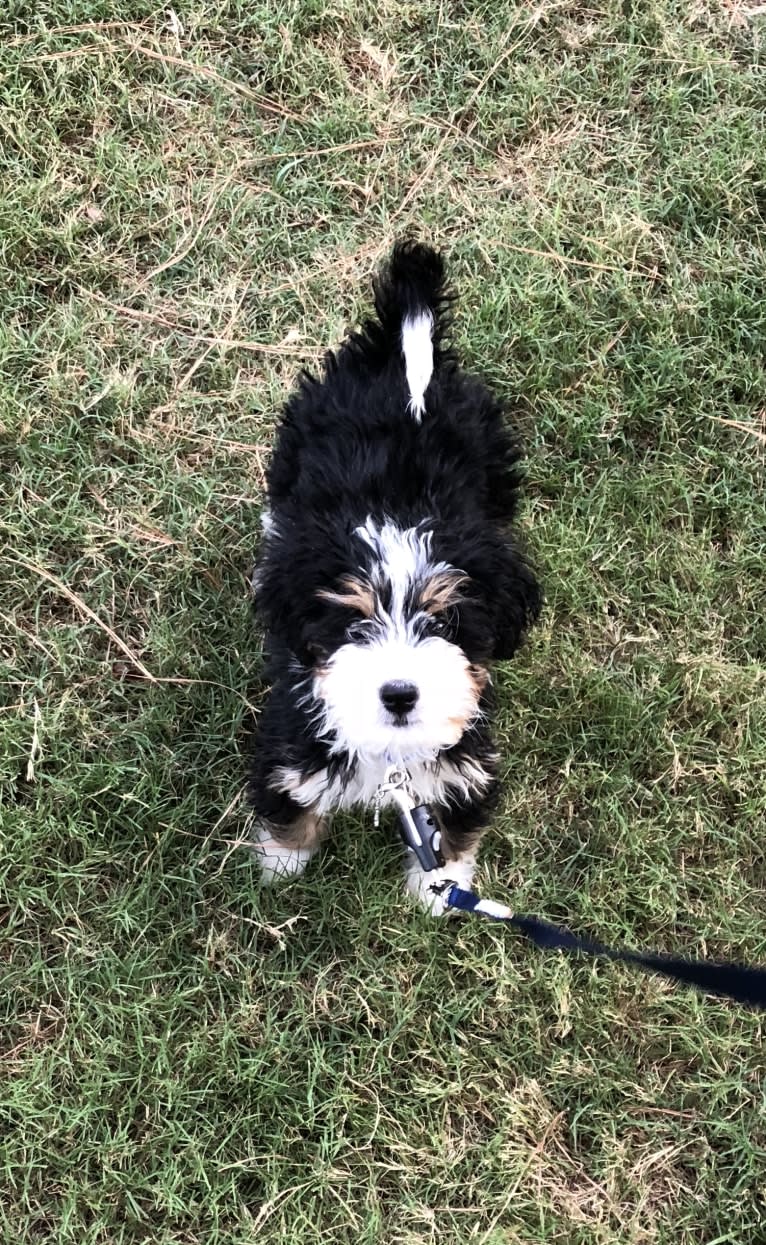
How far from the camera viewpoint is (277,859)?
2.96m

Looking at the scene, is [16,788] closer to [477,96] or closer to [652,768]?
[652,768]

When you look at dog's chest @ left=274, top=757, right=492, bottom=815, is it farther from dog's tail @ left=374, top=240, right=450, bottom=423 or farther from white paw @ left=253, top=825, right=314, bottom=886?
dog's tail @ left=374, top=240, right=450, bottom=423

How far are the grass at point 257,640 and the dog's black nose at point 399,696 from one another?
107 centimetres

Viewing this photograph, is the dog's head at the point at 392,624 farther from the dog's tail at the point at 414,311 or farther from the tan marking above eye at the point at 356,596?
the dog's tail at the point at 414,311

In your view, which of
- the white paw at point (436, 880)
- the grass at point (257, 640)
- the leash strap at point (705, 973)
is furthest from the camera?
the white paw at point (436, 880)

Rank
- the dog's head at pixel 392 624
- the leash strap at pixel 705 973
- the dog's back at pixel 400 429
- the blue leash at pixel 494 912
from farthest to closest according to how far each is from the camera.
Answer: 1. the dog's back at pixel 400 429
2. the dog's head at pixel 392 624
3. the blue leash at pixel 494 912
4. the leash strap at pixel 705 973

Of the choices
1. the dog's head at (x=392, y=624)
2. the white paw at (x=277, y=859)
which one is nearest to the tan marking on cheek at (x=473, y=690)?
the dog's head at (x=392, y=624)

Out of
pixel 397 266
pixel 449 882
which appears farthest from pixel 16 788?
pixel 397 266

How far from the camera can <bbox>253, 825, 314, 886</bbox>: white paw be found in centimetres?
294

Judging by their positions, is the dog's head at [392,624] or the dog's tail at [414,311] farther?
the dog's tail at [414,311]

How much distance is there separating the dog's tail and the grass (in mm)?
890

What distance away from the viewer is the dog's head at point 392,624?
206 centimetres

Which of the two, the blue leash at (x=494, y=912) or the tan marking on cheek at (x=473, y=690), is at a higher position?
the tan marking on cheek at (x=473, y=690)

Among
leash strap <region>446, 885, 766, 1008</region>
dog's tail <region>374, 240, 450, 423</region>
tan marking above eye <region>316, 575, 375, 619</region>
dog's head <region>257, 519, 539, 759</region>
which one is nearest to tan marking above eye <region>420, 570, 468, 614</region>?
dog's head <region>257, 519, 539, 759</region>
